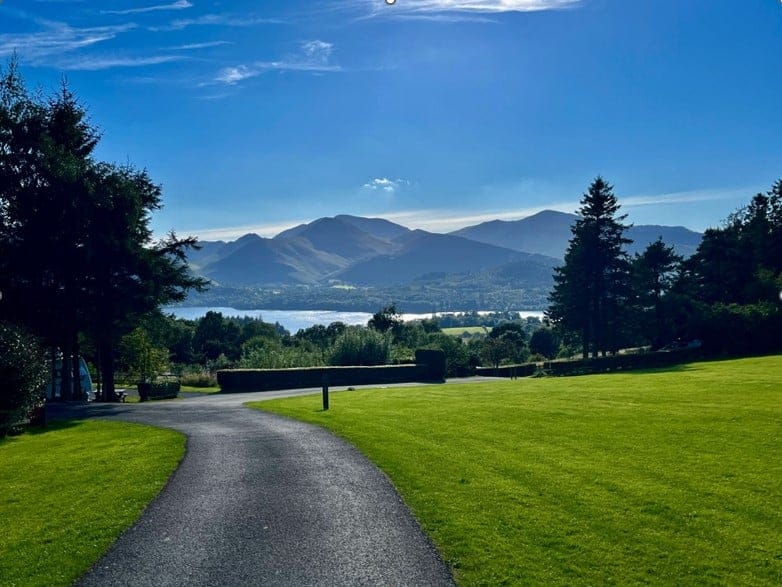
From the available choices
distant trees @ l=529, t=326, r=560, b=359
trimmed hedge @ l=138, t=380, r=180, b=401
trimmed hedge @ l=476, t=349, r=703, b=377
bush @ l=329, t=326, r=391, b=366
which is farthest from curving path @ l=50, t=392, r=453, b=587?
distant trees @ l=529, t=326, r=560, b=359

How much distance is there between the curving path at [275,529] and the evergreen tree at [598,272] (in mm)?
55214

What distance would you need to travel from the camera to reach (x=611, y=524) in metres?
9.00

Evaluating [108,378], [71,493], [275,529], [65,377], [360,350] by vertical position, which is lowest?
[275,529]

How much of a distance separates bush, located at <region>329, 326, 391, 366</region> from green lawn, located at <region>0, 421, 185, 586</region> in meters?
25.1

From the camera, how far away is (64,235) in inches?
1267

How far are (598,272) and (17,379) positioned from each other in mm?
56501

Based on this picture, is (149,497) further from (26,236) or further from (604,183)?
(604,183)

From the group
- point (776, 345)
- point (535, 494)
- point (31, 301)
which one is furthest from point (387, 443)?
point (776, 345)

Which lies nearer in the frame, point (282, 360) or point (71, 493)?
point (71, 493)

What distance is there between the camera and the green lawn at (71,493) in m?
8.41

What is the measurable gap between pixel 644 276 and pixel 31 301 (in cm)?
5536

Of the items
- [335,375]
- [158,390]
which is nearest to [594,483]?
[335,375]

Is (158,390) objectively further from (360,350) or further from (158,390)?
(360,350)

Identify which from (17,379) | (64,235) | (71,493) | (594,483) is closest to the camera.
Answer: (594,483)
